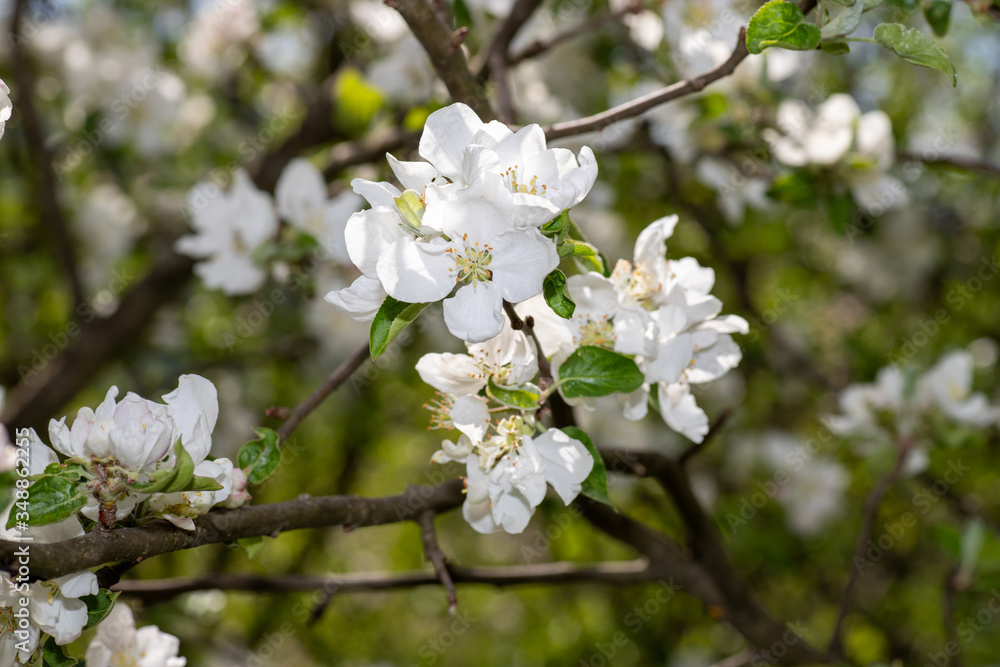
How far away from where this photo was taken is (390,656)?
4.97 meters

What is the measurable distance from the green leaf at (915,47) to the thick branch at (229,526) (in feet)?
3.21

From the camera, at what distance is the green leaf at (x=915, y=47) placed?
1.18 m

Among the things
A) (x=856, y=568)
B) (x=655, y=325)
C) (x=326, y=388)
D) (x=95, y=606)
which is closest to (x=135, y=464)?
(x=95, y=606)

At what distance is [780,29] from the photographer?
1183 mm

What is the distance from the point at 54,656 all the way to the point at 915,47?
58.8 inches

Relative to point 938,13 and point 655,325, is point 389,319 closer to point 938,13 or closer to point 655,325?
point 655,325

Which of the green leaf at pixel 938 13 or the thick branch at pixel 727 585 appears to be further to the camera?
the thick branch at pixel 727 585

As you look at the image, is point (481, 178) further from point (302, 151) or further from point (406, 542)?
point (406, 542)

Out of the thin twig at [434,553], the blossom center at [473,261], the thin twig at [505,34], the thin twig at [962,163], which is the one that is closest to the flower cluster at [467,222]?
the blossom center at [473,261]

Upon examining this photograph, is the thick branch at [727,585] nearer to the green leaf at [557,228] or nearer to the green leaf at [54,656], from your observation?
the green leaf at [557,228]

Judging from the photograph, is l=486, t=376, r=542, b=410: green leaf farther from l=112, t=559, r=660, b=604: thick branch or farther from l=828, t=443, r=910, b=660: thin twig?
l=828, t=443, r=910, b=660: thin twig

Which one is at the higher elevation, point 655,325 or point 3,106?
point 3,106

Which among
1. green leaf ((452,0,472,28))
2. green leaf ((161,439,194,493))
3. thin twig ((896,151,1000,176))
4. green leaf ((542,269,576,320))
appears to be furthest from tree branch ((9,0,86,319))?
thin twig ((896,151,1000,176))

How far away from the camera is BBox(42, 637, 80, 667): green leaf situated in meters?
1.10
